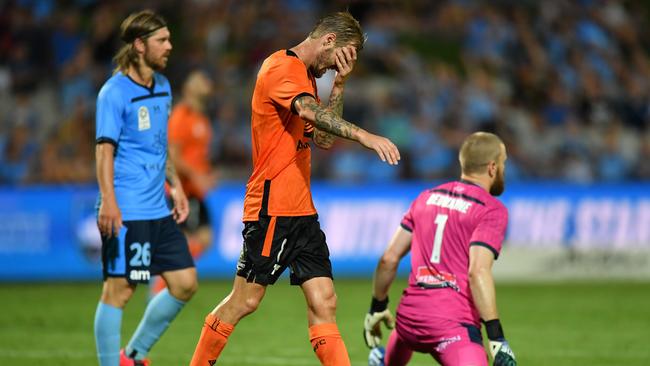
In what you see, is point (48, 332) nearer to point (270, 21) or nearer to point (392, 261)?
point (392, 261)

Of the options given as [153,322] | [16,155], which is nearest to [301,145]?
[153,322]

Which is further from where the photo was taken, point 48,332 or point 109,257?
point 48,332

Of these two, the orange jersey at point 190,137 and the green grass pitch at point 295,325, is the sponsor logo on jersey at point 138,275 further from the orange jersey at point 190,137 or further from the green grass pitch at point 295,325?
the orange jersey at point 190,137

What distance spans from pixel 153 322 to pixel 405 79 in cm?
1237

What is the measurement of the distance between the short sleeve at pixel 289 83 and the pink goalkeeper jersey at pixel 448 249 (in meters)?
1.12

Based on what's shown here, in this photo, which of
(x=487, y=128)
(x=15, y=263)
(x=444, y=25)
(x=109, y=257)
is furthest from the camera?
(x=444, y=25)

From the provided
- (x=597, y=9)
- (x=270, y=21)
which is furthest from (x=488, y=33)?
(x=270, y=21)

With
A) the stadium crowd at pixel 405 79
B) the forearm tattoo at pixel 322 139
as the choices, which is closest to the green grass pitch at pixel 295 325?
the forearm tattoo at pixel 322 139

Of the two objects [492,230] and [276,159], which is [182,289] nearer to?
[276,159]

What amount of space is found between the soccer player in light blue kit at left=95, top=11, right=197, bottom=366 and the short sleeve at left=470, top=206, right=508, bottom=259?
226 centimetres

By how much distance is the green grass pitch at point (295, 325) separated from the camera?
343 inches

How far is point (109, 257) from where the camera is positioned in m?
7.00

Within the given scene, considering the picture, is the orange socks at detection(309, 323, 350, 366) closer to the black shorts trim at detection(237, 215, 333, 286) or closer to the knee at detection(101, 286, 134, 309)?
the black shorts trim at detection(237, 215, 333, 286)

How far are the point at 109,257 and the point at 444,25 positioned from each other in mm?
15442
